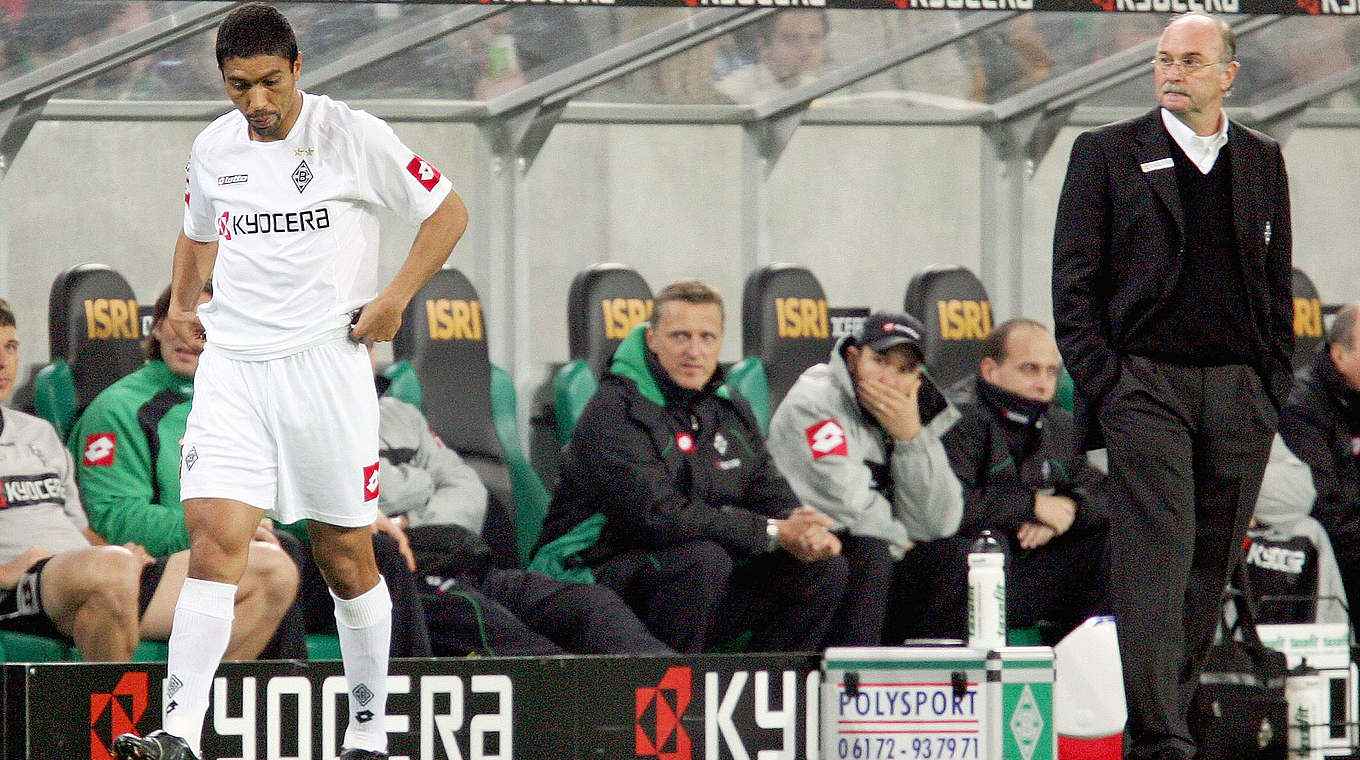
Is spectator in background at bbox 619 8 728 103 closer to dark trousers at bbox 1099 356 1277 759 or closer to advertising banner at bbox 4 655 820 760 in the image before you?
advertising banner at bbox 4 655 820 760

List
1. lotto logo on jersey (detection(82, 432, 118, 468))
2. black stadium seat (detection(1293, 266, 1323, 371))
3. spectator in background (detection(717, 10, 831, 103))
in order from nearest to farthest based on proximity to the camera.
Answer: lotto logo on jersey (detection(82, 432, 118, 468)) < spectator in background (detection(717, 10, 831, 103)) < black stadium seat (detection(1293, 266, 1323, 371))

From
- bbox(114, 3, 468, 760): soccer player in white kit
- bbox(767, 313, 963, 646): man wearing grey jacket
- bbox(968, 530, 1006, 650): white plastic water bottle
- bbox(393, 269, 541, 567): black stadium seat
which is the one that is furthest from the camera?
bbox(393, 269, 541, 567): black stadium seat

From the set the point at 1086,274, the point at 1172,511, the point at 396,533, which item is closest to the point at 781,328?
the point at 396,533

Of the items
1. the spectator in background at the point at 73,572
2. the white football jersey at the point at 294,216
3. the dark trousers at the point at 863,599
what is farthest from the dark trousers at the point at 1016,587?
the white football jersey at the point at 294,216

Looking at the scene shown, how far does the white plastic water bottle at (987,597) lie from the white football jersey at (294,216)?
5.44ft

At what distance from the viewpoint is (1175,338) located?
430 cm

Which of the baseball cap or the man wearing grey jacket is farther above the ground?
the baseball cap

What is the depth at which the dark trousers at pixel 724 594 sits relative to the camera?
5625 mm

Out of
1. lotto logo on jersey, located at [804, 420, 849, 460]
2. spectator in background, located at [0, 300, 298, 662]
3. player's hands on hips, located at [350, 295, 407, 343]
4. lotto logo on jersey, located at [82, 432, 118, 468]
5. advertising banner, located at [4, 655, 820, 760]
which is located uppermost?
player's hands on hips, located at [350, 295, 407, 343]

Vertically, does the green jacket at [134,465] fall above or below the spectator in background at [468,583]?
above

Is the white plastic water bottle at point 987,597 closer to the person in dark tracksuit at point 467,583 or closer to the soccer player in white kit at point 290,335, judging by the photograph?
the person in dark tracksuit at point 467,583

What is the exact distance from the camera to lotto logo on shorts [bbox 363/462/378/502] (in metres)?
4.15

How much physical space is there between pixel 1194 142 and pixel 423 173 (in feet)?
5.47

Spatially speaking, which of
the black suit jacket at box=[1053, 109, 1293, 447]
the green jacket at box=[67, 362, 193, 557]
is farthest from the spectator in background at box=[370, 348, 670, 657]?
the black suit jacket at box=[1053, 109, 1293, 447]
